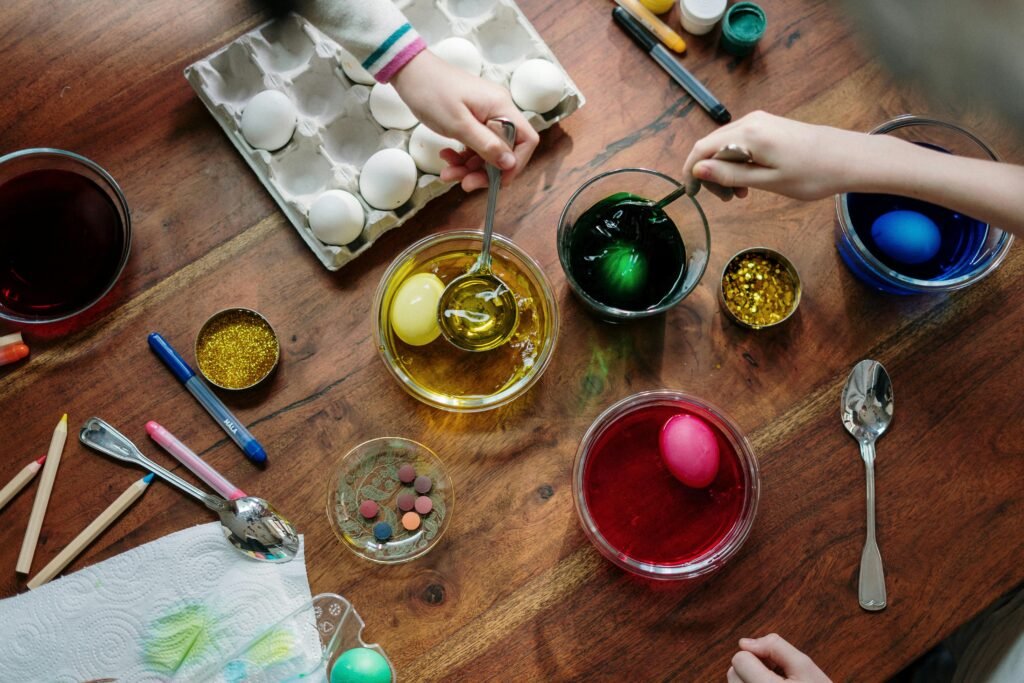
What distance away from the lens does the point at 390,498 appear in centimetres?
103

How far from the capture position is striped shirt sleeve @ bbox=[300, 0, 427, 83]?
935 mm

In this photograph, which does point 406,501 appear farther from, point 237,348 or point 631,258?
point 631,258

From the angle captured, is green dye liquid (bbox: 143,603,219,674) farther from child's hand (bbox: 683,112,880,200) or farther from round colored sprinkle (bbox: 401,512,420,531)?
child's hand (bbox: 683,112,880,200)

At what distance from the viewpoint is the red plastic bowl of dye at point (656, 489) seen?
99 cm

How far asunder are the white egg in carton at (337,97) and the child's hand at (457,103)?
74 mm

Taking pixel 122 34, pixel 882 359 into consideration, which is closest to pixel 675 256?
pixel 882 359

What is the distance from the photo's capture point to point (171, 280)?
1035 mm

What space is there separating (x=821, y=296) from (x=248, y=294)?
79 centimetres

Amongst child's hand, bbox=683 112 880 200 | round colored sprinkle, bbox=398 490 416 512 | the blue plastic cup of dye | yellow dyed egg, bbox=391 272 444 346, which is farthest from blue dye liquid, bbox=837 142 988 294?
round colored sprinkle, bbox=398 490 416 512

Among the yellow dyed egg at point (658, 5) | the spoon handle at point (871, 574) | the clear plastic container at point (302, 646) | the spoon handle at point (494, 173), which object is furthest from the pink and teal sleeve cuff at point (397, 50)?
the spoon handle at point (871, 574)

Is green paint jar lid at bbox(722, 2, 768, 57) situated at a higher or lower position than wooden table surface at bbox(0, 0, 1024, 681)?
higher

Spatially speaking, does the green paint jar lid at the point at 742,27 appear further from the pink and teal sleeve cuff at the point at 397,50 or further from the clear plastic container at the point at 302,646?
the clear plastic container at the point at 302,646

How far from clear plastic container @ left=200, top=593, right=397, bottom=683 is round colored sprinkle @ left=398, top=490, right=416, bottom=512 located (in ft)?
0.45

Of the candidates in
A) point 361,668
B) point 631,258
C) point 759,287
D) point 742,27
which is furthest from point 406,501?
point 742,27
